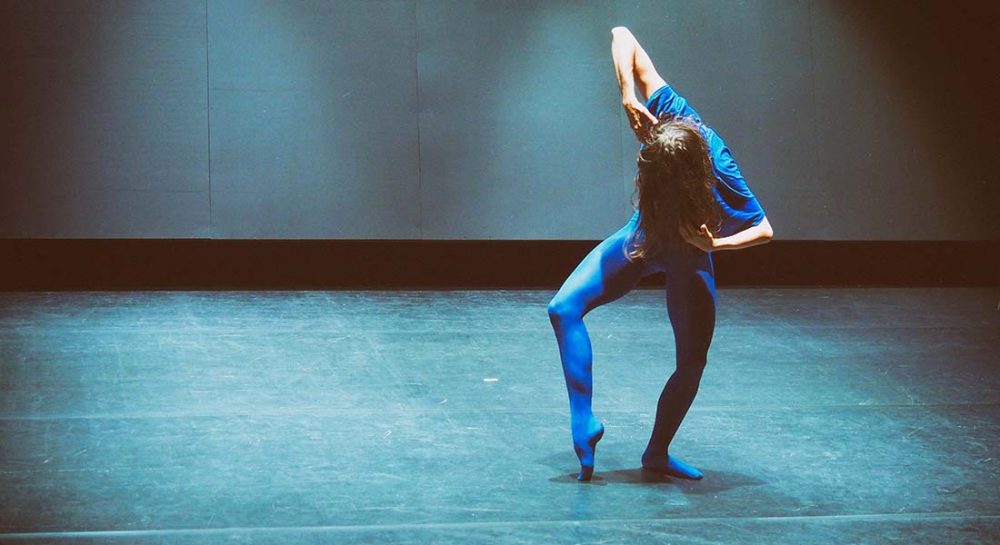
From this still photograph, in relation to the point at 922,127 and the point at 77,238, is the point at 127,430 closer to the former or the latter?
the point at 77,238

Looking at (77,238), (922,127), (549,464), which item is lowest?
(549,464)

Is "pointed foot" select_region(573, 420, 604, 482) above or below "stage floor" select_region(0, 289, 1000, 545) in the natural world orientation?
above

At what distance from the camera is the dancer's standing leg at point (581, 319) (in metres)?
3.29

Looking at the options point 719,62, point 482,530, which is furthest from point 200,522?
point 719,62

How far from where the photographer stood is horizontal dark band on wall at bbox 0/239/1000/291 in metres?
6.29

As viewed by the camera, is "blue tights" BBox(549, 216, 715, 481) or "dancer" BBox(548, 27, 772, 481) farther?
"blue tights" BBox(549, 216, 715, 481)

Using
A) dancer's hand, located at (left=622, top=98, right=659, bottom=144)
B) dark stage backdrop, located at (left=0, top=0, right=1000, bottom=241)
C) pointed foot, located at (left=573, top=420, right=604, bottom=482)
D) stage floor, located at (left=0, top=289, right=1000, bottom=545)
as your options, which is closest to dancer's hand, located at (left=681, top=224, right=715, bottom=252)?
dancer's hand, located at (left=622, top=98, right=659, bottom=144)

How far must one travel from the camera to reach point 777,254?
696 centimetres

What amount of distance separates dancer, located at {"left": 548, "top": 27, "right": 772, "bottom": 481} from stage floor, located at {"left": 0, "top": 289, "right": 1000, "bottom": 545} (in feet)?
0.60

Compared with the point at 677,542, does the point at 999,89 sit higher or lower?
higher

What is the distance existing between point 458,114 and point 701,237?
348 cm

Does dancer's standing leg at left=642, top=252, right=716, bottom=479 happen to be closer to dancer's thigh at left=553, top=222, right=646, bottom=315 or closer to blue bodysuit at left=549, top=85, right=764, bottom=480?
blue bodysuit at left=549, top=85, right=764, bottom=480

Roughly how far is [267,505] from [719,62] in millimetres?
4451

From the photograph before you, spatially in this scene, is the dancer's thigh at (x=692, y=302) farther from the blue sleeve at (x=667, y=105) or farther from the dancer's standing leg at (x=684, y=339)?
the blue sleeve at (x=667, y=105)
